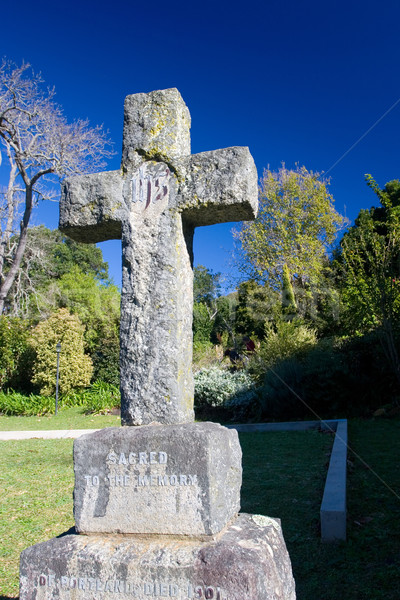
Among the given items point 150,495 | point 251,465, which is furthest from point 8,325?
point 150,495

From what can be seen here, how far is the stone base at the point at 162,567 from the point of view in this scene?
7.29 feet

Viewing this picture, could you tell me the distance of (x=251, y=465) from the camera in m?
6.60

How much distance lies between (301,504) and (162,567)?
2.98m

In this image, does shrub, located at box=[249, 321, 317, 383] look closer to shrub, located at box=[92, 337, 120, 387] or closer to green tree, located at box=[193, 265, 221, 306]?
shrub, located at box=[92, 337, 120, 387]

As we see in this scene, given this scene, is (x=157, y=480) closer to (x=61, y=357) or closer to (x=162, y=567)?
(x=162, y=567)

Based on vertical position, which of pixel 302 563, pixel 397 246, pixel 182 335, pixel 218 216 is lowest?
pixel 302 563

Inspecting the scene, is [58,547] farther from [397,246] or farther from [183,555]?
[397,246]

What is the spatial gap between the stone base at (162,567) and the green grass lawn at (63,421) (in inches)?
344

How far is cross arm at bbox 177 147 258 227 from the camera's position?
3008 mm

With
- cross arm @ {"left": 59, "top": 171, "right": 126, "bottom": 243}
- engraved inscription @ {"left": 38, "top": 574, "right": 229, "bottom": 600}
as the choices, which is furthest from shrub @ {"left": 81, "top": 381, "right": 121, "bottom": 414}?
engraved inscription @ {"left": 38, "top": 574, "right": 229, "bottom": 600}

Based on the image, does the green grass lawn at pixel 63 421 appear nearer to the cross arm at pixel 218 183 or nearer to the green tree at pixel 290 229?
the cross arm at pixel 218 183

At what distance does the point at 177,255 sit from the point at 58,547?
1.84 meters

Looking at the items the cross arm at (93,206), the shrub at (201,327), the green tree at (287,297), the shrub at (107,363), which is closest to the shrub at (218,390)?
the shrub at (107,363)

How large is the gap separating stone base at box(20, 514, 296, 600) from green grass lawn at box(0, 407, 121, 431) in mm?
8746
